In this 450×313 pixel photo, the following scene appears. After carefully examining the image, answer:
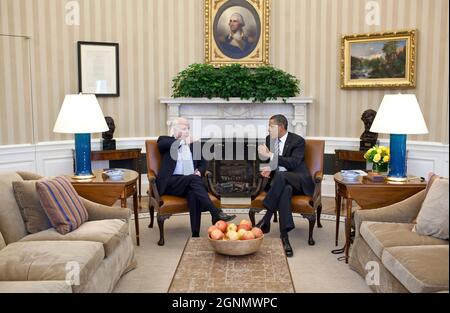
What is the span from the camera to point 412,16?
21.1 ft

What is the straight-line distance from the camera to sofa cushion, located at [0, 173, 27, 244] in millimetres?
3420

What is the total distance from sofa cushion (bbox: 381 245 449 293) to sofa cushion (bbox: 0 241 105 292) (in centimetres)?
190

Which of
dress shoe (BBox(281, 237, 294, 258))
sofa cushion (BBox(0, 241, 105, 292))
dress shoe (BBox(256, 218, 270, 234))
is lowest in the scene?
Result: dress shoe (BBox(281, 237, 294, 258))

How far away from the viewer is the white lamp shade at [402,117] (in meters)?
4.13

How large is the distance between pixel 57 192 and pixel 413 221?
278 cm

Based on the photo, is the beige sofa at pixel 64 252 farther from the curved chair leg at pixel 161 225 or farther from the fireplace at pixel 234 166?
the fireplace at pixel 234 166

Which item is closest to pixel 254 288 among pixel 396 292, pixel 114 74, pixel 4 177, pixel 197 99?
pixel 396 292

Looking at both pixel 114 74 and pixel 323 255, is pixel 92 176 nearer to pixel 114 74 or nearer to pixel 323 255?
pixel 323 255

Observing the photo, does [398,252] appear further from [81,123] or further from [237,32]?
[237,32]

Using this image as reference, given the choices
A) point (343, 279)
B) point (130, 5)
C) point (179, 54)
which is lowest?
point (343, 279)

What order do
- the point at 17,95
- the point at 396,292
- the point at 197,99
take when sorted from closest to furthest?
the point at 396,292 < the point at 17,95 < the point at 197,99

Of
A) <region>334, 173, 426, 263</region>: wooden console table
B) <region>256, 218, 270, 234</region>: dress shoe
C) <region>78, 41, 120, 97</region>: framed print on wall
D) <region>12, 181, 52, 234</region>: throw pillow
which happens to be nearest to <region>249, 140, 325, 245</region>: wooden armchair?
<region>256, 218, 270, 234</region>: dress shoe

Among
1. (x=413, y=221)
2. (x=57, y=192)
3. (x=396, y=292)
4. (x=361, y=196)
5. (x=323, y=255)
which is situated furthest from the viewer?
(x=323, y=255)

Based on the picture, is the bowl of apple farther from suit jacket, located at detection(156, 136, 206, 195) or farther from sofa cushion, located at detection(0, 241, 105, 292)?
suit jacket, located at detection(156, 136, 206, 195)
